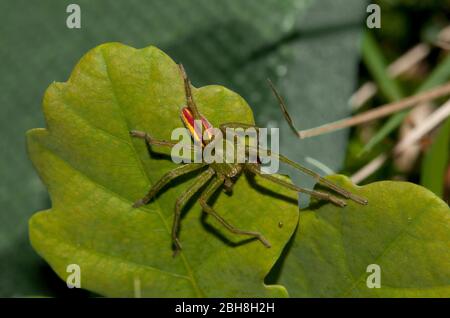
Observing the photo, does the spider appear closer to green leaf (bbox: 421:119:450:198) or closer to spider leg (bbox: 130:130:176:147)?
spider leg (bbox: 130:130:176:147)

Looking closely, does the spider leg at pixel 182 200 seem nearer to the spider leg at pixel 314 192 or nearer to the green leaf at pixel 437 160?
the spider leg at pixel 314 192

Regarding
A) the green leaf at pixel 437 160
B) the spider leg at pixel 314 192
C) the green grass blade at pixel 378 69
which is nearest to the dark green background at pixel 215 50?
the green grass blade at pixel 378 69

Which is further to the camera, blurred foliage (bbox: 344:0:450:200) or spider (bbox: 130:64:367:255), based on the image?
blurred foliage (bbox: 344:0:450:200)

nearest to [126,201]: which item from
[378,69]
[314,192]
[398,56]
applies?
[314,192]

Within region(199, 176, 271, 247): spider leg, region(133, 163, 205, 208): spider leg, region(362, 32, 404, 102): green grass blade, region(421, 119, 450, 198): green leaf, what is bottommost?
region(421, 119, 450, 198): green leaf

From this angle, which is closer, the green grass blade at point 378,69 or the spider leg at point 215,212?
the spider leg at point 215,212

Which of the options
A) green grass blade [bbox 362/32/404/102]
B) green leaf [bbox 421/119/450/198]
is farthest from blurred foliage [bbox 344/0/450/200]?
green leaf [bbox 421/119/450/198]
